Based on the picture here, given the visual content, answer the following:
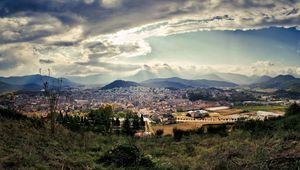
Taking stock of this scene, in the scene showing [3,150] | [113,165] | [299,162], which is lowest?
[113,165]

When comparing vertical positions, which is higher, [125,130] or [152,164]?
[152,164]

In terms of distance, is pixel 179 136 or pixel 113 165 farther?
pixel 179 136

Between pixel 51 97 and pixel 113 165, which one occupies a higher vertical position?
pixel 51 97

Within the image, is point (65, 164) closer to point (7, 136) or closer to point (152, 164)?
point (152, 164)

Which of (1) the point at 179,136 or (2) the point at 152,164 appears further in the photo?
(1) the point at 179,136

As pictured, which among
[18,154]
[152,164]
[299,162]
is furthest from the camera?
[152,164]

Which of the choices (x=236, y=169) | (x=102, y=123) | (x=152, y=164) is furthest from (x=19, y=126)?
(x=102, y=123)

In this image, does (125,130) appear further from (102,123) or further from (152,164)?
(152,164)

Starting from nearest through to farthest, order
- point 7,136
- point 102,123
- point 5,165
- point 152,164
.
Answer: point 5,165 < point 152,164 < point 7,136 < point 102,123

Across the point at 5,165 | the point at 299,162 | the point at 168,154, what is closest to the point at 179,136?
the point at 168,154
